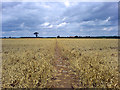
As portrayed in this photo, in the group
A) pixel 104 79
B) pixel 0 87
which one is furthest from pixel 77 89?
pixel 0 87

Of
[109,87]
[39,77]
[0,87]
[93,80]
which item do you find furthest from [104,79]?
[0,87]

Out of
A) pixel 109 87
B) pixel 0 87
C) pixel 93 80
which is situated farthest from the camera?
pixel 93 80

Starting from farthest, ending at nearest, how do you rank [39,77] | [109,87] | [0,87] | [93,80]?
1. [39,77]
2. [93,80]
3. [0,87]
4. [109,87]

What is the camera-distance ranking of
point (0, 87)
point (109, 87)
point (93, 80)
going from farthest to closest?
point (93, 80), point (0, 87), point (109, 87)

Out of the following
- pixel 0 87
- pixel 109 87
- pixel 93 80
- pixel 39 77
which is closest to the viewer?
pixel 109 87

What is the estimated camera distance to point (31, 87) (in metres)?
4.55

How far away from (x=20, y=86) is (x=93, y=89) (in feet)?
10.6

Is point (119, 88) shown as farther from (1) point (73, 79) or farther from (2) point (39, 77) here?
(2) point (39, 77)

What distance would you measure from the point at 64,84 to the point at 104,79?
7.13ft

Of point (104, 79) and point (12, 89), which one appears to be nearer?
point (12, 89)

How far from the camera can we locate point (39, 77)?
5738mm

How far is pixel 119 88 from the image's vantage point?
15.0ft

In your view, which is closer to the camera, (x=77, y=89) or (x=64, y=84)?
(x=77, y=89)

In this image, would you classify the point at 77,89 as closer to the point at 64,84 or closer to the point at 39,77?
the point at 64,84
